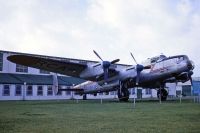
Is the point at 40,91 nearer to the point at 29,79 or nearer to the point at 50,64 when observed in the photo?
the point at 29,79

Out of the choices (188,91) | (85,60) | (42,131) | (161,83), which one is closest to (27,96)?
(85,60)

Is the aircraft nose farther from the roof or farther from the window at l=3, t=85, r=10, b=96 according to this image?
the window at l=3, t=85, r=10, b=96

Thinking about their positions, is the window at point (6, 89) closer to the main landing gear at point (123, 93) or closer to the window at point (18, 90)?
the window at point (18, 90)

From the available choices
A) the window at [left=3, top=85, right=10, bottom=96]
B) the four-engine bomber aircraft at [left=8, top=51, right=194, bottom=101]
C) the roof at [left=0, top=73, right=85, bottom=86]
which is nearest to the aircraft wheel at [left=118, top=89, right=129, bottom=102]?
the four-engine bomber aircraft at [left=8, top=51, right=194, bottom=101]

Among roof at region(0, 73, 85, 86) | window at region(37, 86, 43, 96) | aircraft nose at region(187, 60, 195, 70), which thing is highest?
aircraft nose at region(187, 60, 195, 70)

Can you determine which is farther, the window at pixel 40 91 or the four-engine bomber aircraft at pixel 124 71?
the window at pixel 40 91

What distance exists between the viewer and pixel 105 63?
29.5m

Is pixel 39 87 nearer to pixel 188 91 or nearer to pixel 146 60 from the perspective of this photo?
pixel 146 60

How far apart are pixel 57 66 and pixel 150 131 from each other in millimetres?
22946

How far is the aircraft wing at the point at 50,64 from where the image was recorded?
27.7 m

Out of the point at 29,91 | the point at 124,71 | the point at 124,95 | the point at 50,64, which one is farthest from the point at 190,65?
the point at 29,91

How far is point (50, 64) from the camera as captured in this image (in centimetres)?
2994

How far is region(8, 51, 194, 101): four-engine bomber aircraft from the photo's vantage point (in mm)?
28936

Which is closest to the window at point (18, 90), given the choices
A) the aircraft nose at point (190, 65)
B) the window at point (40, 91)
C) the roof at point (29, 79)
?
the roof at point (29, 79)
